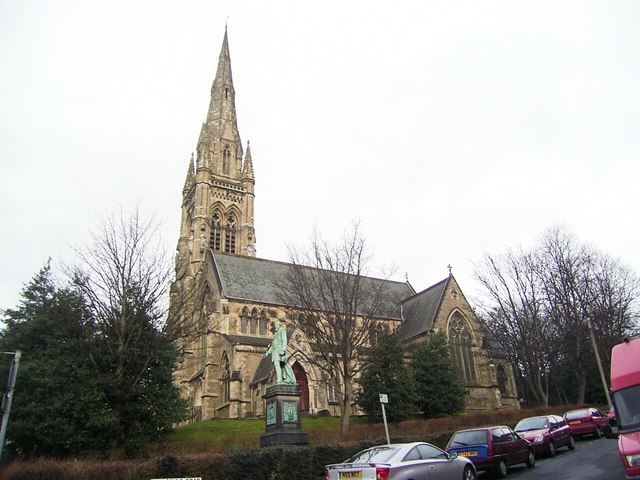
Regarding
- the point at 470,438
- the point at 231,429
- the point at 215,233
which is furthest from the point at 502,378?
the point at 470,438

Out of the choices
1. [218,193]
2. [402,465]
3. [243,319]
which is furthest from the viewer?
[218,193]

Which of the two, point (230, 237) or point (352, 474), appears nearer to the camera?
point (352, 474)

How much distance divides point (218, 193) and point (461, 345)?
33128 millimetres

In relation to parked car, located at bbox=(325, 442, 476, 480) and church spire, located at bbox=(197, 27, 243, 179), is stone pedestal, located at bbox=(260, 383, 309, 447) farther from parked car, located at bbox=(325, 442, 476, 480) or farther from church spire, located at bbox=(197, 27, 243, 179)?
church spire, located at bbox=(197, 27, 243, 179)

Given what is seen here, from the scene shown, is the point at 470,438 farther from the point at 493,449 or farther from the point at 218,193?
the point at 218,193

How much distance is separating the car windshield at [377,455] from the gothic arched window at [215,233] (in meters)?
47.0

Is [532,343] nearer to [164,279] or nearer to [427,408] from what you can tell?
[427,408]

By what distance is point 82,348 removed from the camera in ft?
70.7

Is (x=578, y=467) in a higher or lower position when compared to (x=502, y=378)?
lower

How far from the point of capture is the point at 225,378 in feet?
123

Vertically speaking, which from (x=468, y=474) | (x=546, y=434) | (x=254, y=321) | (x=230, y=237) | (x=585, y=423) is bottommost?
(x=468, y=474)

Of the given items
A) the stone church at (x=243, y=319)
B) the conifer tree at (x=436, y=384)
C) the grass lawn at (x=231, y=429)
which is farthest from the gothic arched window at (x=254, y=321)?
the conifer tree at (x=436, y=384)

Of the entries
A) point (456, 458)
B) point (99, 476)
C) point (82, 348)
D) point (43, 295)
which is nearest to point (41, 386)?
point (82, 348)

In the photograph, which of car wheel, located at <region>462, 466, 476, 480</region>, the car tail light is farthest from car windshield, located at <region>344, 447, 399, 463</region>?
car wheel, located at <region>462, 466, 476, 480</region>
